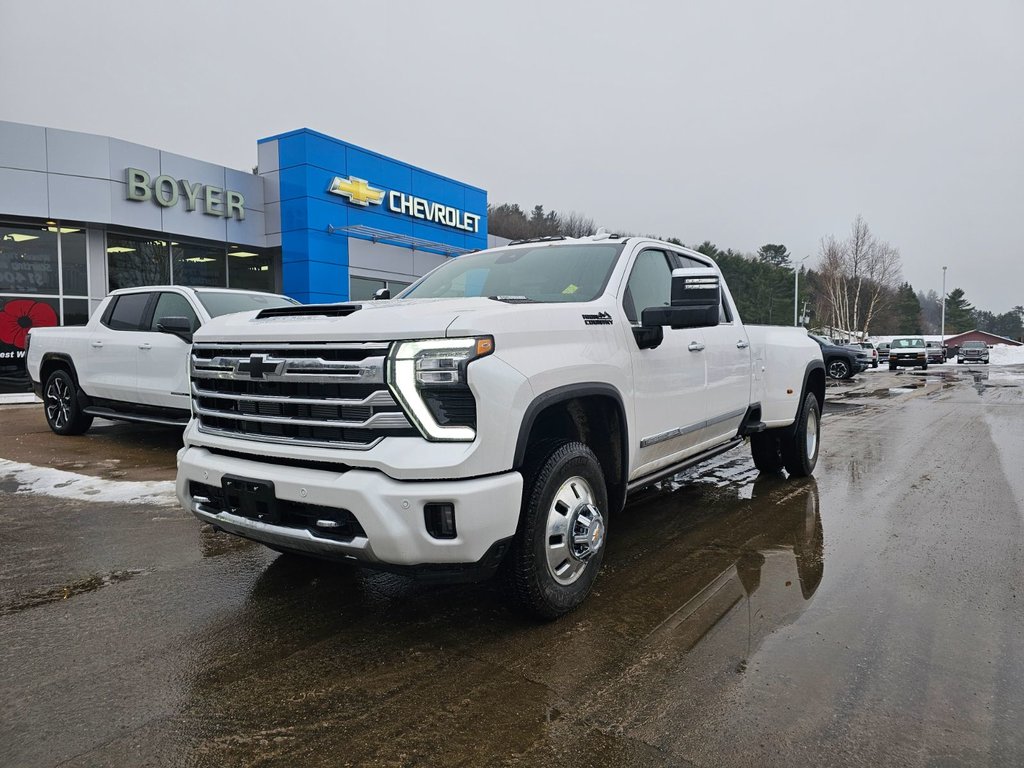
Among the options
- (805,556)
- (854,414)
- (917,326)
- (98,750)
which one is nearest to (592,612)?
(805,556)

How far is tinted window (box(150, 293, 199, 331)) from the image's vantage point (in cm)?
800

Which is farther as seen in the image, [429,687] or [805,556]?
[805,556]

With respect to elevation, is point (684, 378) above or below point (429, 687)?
above

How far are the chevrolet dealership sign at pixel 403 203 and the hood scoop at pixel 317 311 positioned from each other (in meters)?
18.9

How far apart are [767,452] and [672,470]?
2.71 metres

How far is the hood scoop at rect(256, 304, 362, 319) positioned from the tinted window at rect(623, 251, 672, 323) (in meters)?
1.60

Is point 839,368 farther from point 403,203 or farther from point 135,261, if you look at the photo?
point 135,261

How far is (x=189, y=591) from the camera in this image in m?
3.86

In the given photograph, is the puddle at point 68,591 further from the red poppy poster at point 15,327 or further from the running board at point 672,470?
the red poppy poster at point 15,327

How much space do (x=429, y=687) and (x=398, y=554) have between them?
21.0 inches

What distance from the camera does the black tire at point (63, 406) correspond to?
356 inches

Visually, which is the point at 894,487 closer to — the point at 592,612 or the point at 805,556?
the point at 805,556

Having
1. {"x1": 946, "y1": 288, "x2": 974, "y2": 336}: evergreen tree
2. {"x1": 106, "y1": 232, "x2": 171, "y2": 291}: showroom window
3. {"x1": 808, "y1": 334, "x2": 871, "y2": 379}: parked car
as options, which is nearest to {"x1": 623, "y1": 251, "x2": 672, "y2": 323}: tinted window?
{"x1": 106, "y1": 232, "x2": 171, "y2": 291}: showroom window

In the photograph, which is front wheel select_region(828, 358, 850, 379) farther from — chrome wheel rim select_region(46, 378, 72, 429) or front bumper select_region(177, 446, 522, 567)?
front bumper select_region(177, 446, 522, 567)
